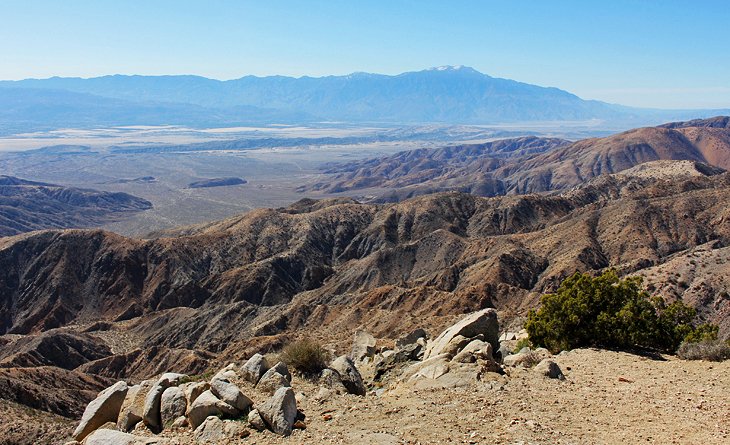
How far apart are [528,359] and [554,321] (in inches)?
196

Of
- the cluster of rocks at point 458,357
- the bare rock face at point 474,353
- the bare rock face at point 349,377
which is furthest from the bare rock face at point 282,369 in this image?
the bare rock face at point 474,353

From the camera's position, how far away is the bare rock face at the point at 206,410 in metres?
14.4

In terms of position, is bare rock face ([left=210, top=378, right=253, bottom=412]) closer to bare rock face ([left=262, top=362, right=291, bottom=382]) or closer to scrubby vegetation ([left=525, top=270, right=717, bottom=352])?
Answer: bare rock face ([left=262, top=362, right=291, bottom=382])

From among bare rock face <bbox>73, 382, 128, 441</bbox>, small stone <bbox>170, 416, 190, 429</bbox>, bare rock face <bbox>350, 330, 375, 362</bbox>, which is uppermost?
small stone <bbox>170, 416, 190, 429</bbox>

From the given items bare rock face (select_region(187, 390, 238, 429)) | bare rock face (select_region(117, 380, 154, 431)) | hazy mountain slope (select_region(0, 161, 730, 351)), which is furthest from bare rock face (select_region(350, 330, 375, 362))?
hazy mountain slope (select_region(0, 161, 730, 351))

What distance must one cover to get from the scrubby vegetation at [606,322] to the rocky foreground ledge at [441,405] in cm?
283

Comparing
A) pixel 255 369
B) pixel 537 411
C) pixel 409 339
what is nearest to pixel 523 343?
pixel 409 339

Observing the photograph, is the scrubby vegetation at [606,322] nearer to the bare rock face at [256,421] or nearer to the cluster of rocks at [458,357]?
the cluster of rocks at [458,357]

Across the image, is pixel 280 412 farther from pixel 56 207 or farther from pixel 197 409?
pixel 56 207

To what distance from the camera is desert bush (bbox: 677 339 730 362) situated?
19.0m

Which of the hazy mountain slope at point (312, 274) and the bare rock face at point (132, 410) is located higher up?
the bare rock face at point (132, 410)

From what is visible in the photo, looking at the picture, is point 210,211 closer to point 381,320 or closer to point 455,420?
point 381,320

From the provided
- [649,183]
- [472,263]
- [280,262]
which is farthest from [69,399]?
[649,183]

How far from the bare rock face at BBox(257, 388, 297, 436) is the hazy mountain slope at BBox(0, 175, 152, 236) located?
15367cm
